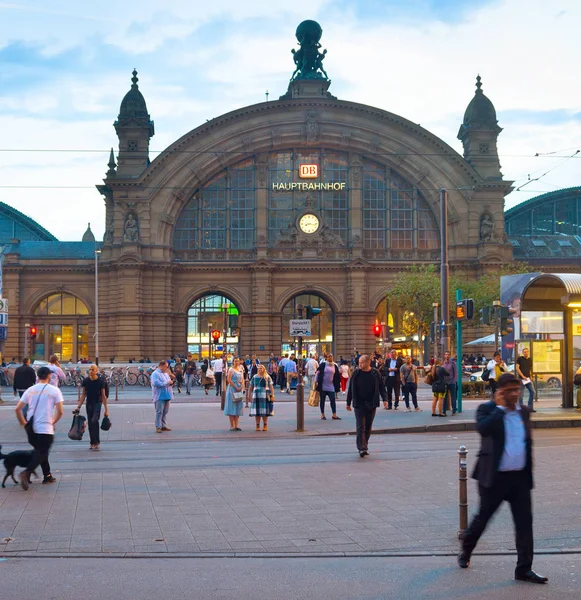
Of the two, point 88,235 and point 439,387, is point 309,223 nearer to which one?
point 439,387

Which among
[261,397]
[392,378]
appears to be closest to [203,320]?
[392,378]

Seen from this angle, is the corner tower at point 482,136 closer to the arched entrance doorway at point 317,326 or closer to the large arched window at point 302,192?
the large arched window at point 302,192

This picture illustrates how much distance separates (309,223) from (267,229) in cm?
300

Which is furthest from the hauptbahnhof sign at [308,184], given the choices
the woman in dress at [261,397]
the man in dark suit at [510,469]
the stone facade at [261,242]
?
the man in dark suit at [510,469]

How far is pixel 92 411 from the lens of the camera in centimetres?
1852

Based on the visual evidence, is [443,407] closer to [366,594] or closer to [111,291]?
[366,594]

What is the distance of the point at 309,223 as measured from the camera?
6241 cm

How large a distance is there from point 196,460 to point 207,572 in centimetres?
850

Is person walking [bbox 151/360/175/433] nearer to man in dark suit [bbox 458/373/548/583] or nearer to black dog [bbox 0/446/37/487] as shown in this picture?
black dog [bbox 0/446/37/487]

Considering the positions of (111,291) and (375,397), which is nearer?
(375,397)

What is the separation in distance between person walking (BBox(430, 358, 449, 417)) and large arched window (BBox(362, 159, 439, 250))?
38.1 metres

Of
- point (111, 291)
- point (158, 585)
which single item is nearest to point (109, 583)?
point (158, 585)

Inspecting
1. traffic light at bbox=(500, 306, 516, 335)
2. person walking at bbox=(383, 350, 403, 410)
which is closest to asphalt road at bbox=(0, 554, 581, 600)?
traffic light at bbox=(500, 306, 516, 335)

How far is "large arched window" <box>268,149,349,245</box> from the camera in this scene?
62781mm
